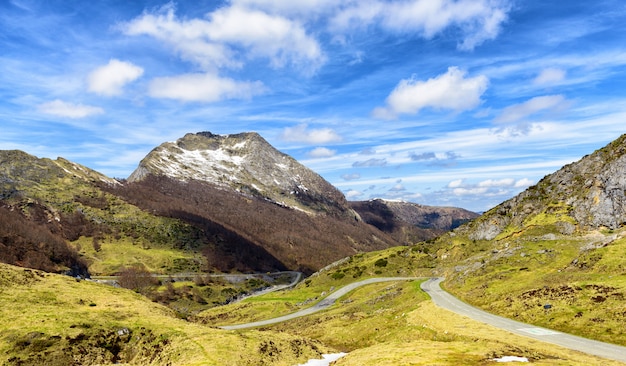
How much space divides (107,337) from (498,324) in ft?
196

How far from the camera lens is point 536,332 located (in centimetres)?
5553

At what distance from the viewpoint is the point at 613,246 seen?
8206 cm

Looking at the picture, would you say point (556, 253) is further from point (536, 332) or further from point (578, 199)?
point (536, 332)

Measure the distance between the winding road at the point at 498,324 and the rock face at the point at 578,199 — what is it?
3870 cm

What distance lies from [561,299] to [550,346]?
66.3 feet

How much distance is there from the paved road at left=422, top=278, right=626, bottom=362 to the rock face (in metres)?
52.4

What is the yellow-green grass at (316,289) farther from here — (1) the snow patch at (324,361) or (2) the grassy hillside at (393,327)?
(1) the snow patch at (324,361)

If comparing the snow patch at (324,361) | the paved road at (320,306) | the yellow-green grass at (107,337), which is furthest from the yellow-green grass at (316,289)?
the snow patch at (324,361)

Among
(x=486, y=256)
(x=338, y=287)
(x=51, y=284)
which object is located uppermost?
(x=51, y=284)

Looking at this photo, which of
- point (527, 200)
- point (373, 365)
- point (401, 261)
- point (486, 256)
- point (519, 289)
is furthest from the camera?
point (401, 261)

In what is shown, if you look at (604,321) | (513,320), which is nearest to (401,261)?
(513,320)

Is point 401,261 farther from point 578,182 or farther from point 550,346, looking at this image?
point 550,346

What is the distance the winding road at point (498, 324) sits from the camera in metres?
45.2

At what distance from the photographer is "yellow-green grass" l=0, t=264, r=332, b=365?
142 feet
